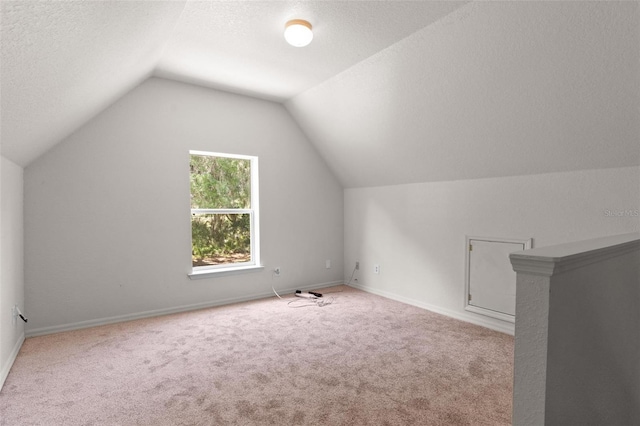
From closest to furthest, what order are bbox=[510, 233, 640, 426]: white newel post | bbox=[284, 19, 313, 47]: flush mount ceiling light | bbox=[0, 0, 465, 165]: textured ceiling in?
bbox=[510, 233, 640, 426]: white newel post
bbox=[0, 0, 465, 165]: textured ceiling
bbox=[284, 19, 313, 47]: flush mount ceiling light

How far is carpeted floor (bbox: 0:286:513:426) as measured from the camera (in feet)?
6.39

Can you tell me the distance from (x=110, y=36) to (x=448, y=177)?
3.12m

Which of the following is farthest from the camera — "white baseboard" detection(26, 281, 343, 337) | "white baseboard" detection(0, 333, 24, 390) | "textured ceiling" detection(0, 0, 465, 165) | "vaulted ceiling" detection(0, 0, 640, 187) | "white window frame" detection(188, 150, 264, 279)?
"white window frame" detection(188, 150, 264, 279)

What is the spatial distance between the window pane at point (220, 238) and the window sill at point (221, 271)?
0.43ft

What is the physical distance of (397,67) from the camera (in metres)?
2.94

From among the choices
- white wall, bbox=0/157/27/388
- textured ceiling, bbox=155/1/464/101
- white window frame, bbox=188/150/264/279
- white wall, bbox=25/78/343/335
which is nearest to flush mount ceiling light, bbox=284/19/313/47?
textured ceiling, bbox=155/1/464/101

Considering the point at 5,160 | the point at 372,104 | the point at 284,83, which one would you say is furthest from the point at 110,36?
the point at 372,104

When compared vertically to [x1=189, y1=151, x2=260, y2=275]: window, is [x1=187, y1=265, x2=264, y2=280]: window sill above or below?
below

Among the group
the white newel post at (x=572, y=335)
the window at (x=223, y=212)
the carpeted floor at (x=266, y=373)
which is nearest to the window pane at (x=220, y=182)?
the window at (x=223, y=212)

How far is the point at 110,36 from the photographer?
190cm

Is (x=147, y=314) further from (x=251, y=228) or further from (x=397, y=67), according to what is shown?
(x=397, y=67)

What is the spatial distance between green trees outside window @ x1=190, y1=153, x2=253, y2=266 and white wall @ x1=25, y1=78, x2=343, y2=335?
0.19 m

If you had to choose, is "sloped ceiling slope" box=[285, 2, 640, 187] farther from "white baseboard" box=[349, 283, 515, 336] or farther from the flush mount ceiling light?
"white baseboard" box=[349, 283, 515, 336]

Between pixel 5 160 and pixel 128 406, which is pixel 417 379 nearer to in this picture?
pixel 128 406
